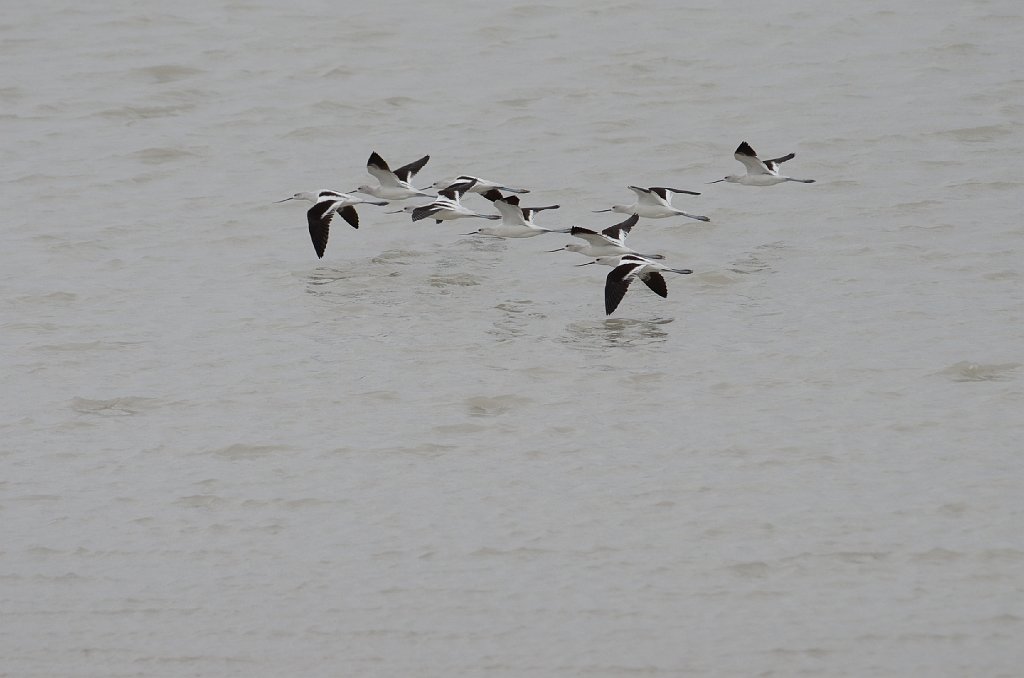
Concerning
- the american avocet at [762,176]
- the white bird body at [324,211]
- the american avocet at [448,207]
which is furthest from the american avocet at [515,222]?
the american avocet at [762,176]

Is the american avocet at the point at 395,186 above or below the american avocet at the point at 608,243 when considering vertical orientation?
above

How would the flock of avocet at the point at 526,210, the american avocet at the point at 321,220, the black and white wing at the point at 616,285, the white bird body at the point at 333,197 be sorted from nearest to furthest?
the black and white wing at the point at 616,285 < the flock of avocet at the point at 526,210 < the american avocet at the point at 321,220 < the white bird body at the point at 333,197

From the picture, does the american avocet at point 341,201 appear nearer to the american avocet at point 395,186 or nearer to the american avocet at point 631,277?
the american avocet at point 395,186

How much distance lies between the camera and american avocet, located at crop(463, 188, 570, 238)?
1568cm

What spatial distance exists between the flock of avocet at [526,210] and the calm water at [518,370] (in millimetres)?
348

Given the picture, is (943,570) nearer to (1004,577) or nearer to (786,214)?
(1004,577)

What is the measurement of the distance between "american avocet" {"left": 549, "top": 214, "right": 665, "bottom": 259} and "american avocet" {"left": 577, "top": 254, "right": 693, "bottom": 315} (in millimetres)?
390

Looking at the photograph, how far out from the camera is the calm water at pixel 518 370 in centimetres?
845

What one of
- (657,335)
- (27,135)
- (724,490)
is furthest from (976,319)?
(27,135)

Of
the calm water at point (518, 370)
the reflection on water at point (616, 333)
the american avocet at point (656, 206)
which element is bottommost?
the reflection on water at point (616, 333)

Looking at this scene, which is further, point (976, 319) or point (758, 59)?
point (758, 59)

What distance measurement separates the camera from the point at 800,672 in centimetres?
771

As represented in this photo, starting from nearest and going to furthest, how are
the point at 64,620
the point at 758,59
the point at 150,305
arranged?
the point at 64,620, the point at 150,305, the point at 758,59

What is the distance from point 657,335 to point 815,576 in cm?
485
